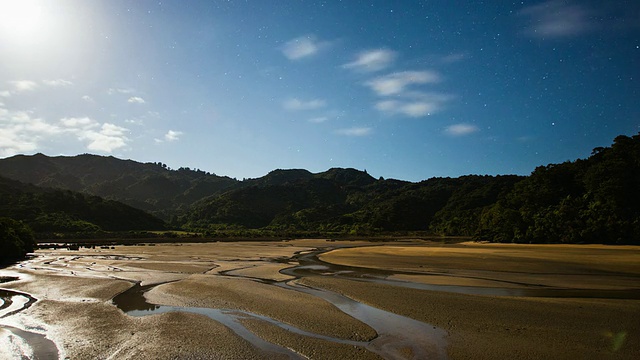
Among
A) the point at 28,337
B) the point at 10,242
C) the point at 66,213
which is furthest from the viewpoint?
the point at 66,213

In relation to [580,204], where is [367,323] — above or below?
below

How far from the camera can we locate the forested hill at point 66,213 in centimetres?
8511

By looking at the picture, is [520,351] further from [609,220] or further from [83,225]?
[83,225]

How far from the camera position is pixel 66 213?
98375 millimetres

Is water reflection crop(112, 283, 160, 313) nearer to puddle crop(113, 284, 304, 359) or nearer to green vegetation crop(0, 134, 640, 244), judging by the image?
puddle crop(113, 284, 304, 359)

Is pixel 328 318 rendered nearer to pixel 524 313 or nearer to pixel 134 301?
pixel 524 313

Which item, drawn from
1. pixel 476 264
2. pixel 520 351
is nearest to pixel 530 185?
pixel 476 264

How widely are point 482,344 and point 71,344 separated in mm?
10917

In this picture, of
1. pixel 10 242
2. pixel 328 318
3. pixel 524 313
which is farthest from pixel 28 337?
pixel 10 242

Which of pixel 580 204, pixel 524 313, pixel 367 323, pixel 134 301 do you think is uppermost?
pixel 580 204

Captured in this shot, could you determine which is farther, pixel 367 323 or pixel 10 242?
pixel 10 242

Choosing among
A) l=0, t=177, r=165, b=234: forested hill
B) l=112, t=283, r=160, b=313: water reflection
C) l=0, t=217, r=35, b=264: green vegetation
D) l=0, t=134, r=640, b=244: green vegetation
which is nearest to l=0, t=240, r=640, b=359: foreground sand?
l=112, t=283, r=160, b=313: water reflection

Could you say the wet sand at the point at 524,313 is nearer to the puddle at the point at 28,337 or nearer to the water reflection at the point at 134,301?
the water reflection at the point at 134,301

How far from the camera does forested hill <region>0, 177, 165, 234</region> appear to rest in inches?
3351
